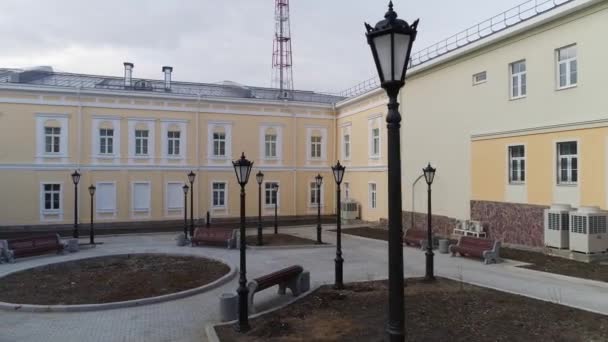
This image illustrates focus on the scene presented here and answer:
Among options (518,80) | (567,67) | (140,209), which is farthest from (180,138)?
(567,67)

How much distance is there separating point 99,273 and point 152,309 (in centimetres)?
449

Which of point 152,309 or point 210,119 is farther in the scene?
point 210,119

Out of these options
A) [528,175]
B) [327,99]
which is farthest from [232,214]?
[528,175]

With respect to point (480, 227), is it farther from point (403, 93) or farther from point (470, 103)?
point (403, 93)

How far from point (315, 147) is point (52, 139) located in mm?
17022

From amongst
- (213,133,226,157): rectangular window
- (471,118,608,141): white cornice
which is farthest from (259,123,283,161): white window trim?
(471,118,608,141): white cornice

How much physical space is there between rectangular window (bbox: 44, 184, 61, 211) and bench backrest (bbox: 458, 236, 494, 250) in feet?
76.1

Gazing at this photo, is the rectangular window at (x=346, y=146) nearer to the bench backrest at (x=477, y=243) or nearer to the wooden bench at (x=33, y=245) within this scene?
the bench backrest at (x=477, y=243)

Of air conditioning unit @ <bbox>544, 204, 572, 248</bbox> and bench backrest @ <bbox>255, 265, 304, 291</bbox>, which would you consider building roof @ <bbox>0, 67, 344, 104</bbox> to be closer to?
air conditioning unit @ <bbox>544, 204, 572, 248</bbox>

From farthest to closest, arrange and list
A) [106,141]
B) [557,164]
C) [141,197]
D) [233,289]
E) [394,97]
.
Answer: [141,197], [106,141], [557,164], [233,289], [394,97]

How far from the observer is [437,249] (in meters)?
16.8

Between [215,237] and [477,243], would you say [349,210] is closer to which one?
[215,237]

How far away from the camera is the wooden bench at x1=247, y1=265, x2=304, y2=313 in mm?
8402

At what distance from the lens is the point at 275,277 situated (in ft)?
29.6
